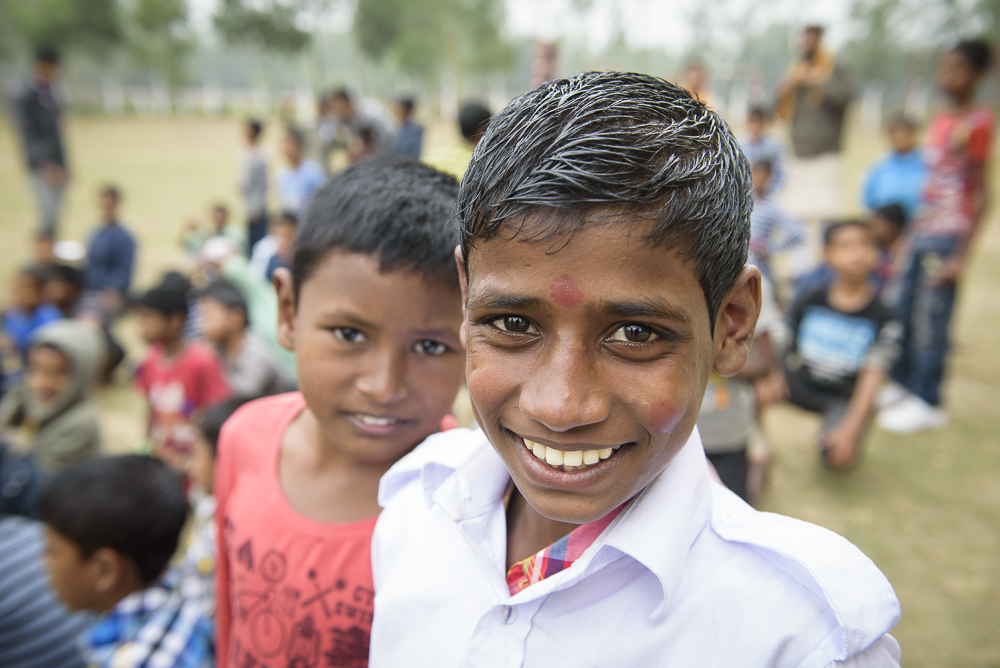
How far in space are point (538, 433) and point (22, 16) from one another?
4219 cm

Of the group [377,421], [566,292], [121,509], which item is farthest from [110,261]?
[566,292]

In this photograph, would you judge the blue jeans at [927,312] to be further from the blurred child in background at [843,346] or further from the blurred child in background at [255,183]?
the blurred child in background at [255,183]

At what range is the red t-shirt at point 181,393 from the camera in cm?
326

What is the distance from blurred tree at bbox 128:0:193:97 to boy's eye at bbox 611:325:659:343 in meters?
40.0

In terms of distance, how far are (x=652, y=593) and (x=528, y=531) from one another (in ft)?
0.81

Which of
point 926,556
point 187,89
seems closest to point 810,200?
point 926,556

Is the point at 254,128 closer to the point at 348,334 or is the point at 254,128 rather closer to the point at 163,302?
the point at 163,302

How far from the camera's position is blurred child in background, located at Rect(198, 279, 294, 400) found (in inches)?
134

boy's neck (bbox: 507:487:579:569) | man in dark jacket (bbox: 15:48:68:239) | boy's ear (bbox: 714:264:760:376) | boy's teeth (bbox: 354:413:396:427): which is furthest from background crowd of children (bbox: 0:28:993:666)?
man in dark jacket (bbox: 15:48:68:239)

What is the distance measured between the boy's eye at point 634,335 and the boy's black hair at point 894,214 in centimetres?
518

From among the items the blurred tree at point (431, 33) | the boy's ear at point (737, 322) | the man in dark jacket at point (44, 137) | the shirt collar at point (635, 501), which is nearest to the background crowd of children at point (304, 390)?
the shirt collar at point (635, 501)

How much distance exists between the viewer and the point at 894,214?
4926 mm

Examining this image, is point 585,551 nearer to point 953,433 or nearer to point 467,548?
point 467,548

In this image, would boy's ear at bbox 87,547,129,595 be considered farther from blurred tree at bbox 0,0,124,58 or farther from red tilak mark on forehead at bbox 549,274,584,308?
blurred tree at bbox 0,0,124,58
